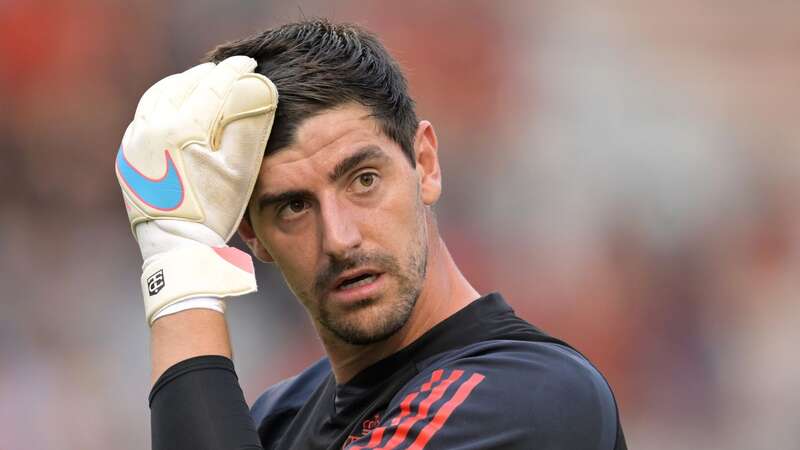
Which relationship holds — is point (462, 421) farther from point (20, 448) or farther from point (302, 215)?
point (20, 448)

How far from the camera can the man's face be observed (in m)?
1.84

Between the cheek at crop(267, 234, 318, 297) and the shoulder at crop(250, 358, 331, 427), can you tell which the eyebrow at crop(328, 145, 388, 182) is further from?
the shoulder at crop(250, 358, 331, 427)

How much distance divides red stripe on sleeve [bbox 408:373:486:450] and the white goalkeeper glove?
0.39m

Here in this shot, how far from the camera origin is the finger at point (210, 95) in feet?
5.95

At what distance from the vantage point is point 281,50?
2.01 metres

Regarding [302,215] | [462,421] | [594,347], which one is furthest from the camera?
[594,347]

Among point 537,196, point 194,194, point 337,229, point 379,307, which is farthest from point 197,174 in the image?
point 537,196

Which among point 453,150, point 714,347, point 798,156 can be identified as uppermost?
point 453,150

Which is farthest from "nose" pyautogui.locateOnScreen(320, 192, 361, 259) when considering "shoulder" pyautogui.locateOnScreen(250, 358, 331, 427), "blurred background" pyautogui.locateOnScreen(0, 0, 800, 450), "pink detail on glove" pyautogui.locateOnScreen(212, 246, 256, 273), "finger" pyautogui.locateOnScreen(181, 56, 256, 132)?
"blurred background" pyautogui.locateOnScreen(0, 0, 800, 450)

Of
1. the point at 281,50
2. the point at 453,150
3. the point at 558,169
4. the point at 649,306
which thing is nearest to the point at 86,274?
the point at 453,150

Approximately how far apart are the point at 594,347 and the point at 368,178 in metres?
3.44

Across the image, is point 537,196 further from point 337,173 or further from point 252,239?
point 337,173

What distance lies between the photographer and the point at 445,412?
1642 mm

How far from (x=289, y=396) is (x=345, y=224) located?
0.62 meters
